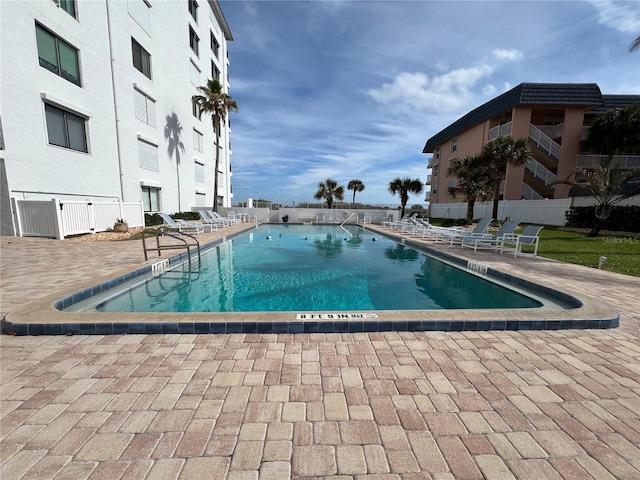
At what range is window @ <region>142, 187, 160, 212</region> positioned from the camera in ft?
50.6

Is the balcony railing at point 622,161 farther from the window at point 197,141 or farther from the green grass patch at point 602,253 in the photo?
the window at point 197,141

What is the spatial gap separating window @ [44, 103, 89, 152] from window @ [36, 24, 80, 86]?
1.37m

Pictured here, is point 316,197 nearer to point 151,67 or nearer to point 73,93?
point 151,67

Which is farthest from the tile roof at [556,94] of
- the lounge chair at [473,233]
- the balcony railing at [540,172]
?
the lounge chair at [473,233]

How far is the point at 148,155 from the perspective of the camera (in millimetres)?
15680

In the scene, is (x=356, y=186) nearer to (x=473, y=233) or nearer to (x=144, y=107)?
(x=144, y=107)

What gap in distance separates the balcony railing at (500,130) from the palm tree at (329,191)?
55.4 feet

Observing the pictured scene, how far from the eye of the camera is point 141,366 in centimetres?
249

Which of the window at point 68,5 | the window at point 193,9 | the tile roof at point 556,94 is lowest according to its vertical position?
the window at point 68,5

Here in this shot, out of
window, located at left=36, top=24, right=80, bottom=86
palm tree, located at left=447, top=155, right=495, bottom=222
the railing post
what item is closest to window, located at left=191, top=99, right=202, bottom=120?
window, located at left=36, top=24, right=80, bottom=86

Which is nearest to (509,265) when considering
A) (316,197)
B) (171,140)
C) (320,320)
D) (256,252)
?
(320,320)

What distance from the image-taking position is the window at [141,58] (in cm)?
1431

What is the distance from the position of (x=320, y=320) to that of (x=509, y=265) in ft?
20.8

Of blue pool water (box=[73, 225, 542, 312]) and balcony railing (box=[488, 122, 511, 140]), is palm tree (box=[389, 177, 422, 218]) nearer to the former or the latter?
balcony railing (box=[488, 122, 511, 140])
